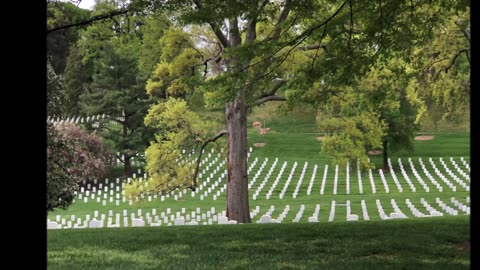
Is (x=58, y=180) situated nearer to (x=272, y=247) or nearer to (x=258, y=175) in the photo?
(x=272, y=247)

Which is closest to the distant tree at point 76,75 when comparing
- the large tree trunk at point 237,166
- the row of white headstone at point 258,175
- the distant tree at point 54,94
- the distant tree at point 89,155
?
the distant tree at point 89,155

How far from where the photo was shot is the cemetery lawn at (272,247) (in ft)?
20.6

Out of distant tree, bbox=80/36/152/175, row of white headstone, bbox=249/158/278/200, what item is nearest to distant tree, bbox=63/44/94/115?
distant tree, bbox=80/36/152/175

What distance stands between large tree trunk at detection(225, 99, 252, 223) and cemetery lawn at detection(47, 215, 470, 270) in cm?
660

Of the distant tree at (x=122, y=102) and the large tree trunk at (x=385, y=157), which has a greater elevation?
the distant tree at (x=122, y=102)

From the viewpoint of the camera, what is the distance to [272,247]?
7.42m

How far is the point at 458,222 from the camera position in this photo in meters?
9.77

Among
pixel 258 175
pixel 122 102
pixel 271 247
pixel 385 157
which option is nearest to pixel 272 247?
pixel 271 247

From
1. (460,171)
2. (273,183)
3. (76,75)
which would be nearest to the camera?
(273,183)

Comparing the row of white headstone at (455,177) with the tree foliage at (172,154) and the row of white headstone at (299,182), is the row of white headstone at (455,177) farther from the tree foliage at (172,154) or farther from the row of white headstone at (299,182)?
the tree foliage at (172,154)

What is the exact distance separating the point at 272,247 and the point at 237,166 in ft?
29.8

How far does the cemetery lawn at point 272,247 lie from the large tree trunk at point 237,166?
6599 millimetres

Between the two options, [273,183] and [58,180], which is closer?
[58,180]

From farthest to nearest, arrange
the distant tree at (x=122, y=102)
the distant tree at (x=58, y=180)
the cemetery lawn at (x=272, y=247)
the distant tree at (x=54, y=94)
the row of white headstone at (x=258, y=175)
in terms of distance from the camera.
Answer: the distant tree at (x=122, y=102), the row of white headstone at (x=258, y=175), the distant tree at (x=54, y=94), the distant tree at (x=58, y=180), the cemetery lawn at (x=272, y=247)
